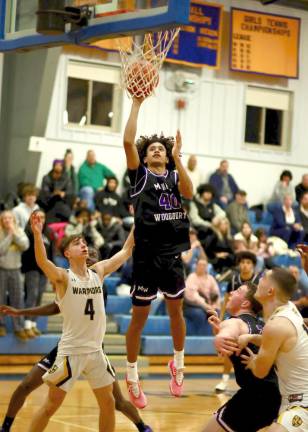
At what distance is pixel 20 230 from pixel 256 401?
7642mm

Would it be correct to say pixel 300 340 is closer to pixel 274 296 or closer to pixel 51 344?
pixel 274 296

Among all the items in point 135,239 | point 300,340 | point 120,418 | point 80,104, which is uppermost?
point 80,104

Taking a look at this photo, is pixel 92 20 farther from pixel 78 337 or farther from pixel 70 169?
pixel 70 169

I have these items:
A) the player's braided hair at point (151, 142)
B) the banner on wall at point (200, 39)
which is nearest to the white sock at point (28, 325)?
the player's braided hair at point (151, 142)

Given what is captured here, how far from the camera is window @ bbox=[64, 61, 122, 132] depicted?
2012 cm

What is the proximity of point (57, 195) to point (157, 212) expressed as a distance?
28.0 ft

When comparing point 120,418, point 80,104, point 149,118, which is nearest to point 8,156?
point 80,104

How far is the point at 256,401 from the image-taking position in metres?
7.03

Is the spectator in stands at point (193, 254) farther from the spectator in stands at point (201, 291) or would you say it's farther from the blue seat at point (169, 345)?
the blue seat at point (169, 345)

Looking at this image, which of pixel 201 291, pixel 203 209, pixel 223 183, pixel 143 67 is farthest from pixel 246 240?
pixel 143 67

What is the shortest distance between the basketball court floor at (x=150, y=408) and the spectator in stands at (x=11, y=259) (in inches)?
45.7

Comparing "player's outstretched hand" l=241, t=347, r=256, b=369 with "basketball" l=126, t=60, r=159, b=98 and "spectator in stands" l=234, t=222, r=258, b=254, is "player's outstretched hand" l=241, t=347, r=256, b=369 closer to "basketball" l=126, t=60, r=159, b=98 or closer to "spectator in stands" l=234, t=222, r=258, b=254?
"basketball" l=126, t=60, r=159, b=98

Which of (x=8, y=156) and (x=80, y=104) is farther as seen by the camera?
(x=80, y=104)

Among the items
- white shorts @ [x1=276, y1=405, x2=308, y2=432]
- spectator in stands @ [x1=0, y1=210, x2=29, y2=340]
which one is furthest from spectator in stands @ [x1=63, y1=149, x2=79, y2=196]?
white shorts @ [x1=276, y1=405, x2=308, y2=432]
